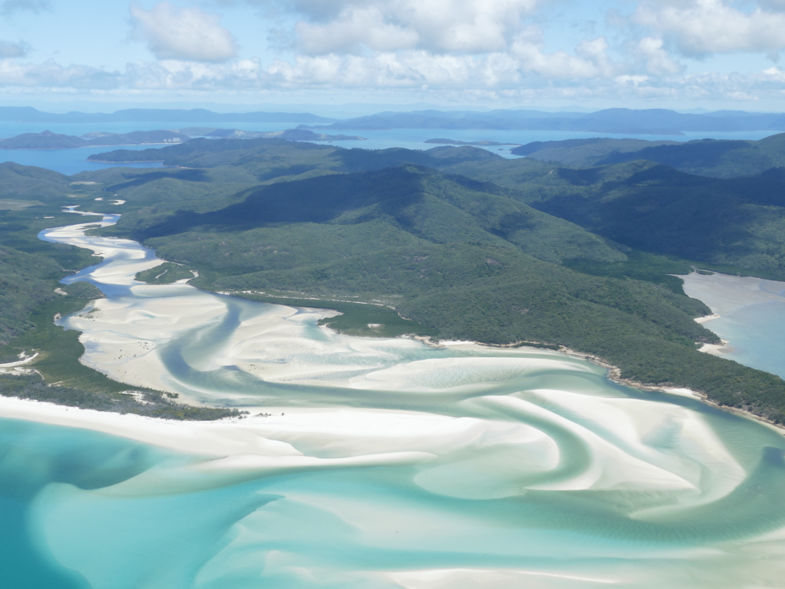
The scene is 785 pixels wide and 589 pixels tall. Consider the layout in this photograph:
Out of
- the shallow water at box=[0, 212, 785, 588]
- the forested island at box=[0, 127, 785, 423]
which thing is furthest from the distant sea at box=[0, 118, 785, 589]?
the forested island at box=[0, 127, 785, 423]

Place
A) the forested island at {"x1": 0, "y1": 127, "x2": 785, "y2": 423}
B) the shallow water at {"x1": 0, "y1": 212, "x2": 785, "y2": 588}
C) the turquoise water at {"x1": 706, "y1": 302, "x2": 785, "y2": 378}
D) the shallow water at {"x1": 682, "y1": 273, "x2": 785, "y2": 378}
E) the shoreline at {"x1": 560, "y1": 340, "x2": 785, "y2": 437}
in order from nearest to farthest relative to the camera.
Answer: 1. the shallow water at {"x1": 0, "y1": 212, "x2": 785, "y2": 588}
2. the shoreline at {"x1": 560, "y1": 340, "x2": 785, "y2": 437}
3. the turquoise water at {"x1": 706, "y1": 302, "x2": 785, "y2": 378}
4. the shallow water at {"x1": 682, "y1": 273, "x2": 785, "y2": 378}
5. the forested island at {"x1": 0, "y1": 127, "x2": 785, "y2": 423}

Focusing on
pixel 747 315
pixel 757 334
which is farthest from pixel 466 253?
pixel 757 334

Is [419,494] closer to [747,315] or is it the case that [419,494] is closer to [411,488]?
[411,488]

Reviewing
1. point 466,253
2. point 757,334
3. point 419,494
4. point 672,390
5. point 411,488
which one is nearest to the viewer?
point 419,494

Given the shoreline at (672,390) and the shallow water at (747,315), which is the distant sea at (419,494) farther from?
the shallow water at (747,315)

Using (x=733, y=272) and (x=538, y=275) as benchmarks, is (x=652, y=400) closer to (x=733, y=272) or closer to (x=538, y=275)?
(x=538, y=275)

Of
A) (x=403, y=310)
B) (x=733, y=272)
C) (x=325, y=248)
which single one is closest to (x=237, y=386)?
(x=403, y=310)

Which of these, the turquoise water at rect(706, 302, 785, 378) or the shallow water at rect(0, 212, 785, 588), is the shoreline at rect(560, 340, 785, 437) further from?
the turquoise water at rect(706, 302, 785, 378)
